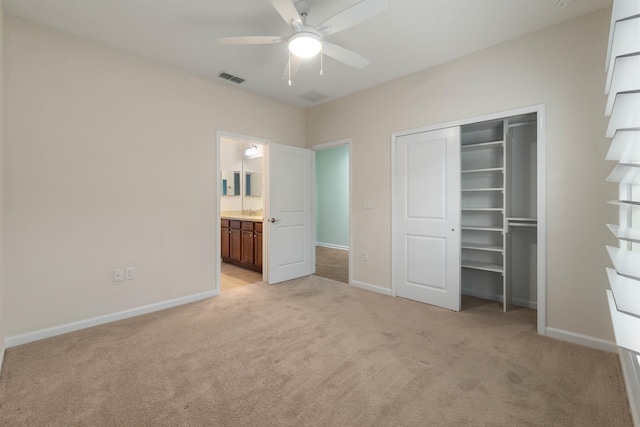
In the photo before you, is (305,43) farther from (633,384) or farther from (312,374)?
(633,384)

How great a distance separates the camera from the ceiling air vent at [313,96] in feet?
13.1

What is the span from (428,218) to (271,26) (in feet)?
8.24

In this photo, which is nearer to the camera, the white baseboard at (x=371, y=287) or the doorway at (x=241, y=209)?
the white baseboard at (x=371, y=287)

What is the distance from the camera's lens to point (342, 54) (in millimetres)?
2385

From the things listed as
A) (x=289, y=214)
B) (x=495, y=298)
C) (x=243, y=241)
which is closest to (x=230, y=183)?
(x=243, y=241)

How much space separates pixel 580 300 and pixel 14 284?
4695 mm

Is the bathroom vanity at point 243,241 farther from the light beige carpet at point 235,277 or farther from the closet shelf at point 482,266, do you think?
the closet shelf at point 482,266

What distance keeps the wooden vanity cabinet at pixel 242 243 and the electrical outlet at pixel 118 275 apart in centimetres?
197

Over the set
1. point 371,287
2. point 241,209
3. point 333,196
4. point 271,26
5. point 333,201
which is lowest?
point 371,287

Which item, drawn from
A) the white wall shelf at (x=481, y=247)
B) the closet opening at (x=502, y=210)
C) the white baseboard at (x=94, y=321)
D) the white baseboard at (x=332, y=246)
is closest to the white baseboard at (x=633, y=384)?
the closet opening at (x=502, y=210)

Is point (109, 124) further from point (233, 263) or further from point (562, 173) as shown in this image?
point (562, 173)

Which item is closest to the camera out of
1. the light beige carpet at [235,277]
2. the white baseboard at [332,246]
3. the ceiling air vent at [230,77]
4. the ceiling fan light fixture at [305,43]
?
the ceiling fan light fixture at [305,43]

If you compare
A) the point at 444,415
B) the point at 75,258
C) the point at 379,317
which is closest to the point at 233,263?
the point at 75,258

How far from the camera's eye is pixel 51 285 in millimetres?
2543
